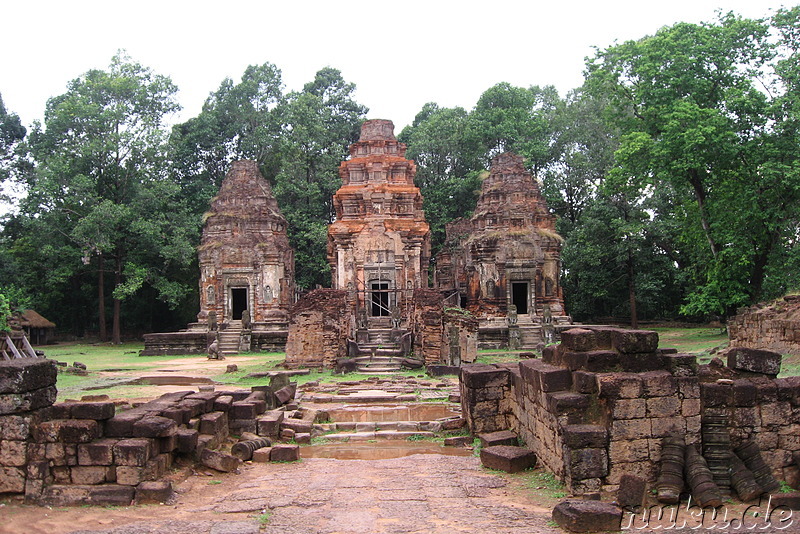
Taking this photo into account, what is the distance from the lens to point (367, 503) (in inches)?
271

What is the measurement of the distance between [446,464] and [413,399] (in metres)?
4.86

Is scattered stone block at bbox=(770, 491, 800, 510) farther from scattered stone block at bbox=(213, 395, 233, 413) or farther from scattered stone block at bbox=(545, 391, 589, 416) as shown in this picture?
scattered stone block at bbox=(213, 395, 233, 413)

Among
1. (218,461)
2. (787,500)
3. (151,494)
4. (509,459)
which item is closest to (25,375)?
(151,494)

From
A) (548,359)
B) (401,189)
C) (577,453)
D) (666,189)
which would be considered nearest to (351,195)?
(401,189)

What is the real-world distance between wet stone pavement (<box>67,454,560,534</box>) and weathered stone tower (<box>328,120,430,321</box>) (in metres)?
15.5

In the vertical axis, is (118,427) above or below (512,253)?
below

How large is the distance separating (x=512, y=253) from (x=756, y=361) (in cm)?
2101

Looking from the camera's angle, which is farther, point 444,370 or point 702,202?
point 702,202

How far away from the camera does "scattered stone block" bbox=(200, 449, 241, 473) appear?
27.4 feet

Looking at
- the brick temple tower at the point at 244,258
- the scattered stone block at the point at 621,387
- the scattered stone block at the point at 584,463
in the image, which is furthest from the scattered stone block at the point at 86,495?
the brick temple tower at the point at 244,258

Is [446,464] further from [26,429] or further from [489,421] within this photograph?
[26,429]

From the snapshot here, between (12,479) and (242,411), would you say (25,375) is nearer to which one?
(12,479)

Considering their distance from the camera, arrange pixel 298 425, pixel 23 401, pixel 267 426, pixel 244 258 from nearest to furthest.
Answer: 1. pixel 23 401
2. pixel 267 426
3. pixel 298 425
4. pixel 244 258

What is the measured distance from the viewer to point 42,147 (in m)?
32.8
